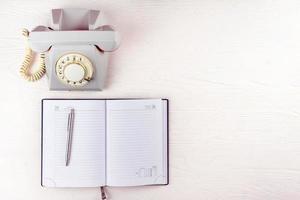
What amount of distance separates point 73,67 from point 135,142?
267mm

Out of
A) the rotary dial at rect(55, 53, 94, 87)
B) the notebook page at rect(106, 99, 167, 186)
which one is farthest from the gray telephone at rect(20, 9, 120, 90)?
the notebook page at rect(106, 99, 167, 186)

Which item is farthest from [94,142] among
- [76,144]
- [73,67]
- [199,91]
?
[199,91]

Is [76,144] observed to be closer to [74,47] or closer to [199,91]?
[74,47]

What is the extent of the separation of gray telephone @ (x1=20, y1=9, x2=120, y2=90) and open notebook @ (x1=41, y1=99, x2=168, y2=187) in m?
0.06

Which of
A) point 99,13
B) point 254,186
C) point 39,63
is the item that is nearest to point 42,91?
point 39,63

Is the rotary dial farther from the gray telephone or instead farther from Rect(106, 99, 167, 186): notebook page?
Rect(106, 99, 167, 186): notebook page

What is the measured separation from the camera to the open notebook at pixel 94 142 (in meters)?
1.04

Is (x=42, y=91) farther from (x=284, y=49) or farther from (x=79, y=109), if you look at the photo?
(x=284, y=49)

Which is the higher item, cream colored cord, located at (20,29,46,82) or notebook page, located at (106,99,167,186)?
cream colored cord, located at (20,29,46,82)

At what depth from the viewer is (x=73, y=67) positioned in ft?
3.18

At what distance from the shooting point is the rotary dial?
97cm

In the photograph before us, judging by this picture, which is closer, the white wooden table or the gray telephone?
the gray telephone

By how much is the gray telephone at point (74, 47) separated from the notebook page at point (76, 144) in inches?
2.4

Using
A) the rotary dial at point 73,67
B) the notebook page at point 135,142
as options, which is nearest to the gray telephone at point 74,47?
the rotary dial at point 73,67
